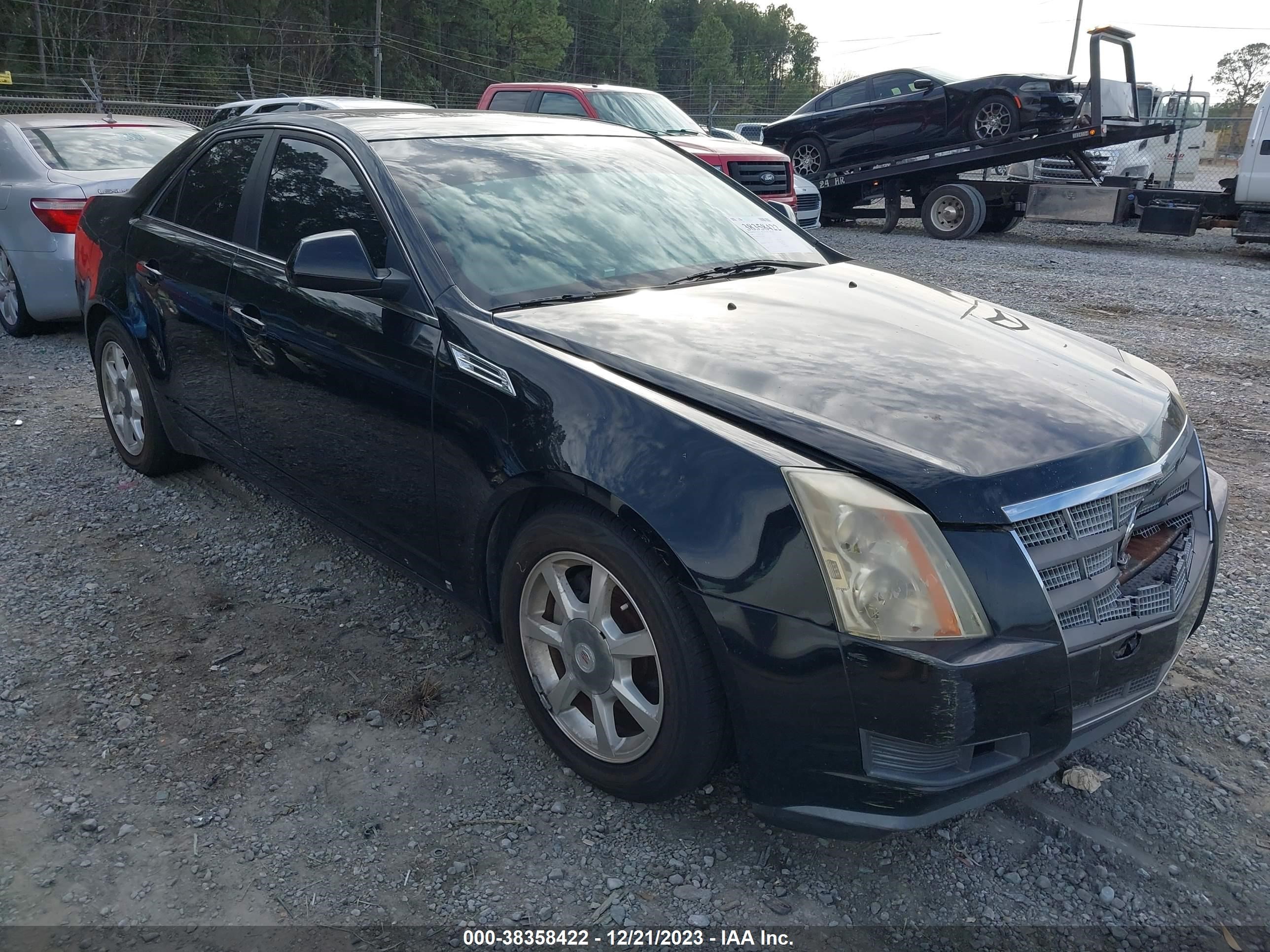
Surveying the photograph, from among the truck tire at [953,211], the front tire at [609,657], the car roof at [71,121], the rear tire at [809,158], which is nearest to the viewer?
the front tire at [609,657]

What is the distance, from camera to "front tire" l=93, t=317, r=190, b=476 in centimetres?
450

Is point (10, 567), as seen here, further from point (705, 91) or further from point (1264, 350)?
point (705, 91)

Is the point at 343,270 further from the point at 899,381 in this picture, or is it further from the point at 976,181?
the point at 976,181

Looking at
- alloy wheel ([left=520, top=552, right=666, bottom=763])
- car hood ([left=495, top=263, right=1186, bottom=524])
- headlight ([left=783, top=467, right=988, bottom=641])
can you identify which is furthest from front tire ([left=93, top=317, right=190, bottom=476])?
headlight ([left=783, top=467, right=988, bottom=641])

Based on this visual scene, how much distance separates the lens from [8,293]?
732cm

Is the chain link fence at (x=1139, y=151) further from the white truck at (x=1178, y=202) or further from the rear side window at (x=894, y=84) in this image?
the rear side window at (x=894, y=84)

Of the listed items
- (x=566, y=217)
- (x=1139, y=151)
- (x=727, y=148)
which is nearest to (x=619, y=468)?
(x=566, y=217)

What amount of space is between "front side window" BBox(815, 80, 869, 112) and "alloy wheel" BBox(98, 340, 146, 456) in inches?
536

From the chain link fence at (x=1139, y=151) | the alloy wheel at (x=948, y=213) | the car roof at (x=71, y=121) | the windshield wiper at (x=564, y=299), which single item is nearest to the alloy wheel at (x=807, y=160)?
the alloy wheel at (x=948, y=213)

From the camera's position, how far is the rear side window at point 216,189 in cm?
384

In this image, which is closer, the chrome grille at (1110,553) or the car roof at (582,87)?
the chrome grille at (1110,553)

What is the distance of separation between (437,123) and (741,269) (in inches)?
→ 48.3

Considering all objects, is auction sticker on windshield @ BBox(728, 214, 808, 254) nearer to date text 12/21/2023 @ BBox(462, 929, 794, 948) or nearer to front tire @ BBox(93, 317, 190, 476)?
date text 12/21/2023 @ BBox(462, 929, 794, 948)

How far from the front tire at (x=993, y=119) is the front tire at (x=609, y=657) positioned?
45.5ft
